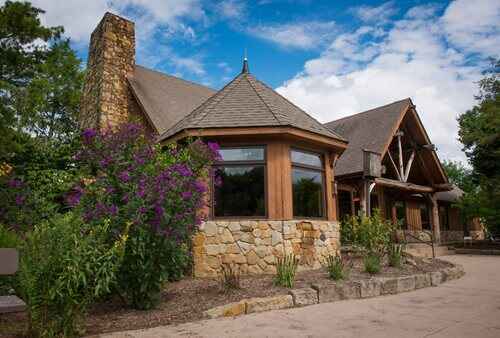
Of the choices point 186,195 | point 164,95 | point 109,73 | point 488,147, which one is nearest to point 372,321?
point 186,195

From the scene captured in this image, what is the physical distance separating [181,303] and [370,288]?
336cm

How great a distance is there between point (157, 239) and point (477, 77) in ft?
82.2

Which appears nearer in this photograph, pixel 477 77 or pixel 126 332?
pixel 126 332

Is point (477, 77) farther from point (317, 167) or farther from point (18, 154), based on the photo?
point (18, 154)

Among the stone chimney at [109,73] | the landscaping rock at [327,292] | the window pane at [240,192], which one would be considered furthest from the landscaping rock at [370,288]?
the stone chimney at [109,73]

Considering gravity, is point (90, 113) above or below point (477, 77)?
below

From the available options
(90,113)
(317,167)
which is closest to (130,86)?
(90,113)

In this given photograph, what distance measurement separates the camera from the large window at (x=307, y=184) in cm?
902

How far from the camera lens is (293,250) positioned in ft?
27.6

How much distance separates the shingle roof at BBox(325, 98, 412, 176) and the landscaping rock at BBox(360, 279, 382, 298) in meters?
6.61

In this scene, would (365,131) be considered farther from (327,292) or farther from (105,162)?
(105,162)

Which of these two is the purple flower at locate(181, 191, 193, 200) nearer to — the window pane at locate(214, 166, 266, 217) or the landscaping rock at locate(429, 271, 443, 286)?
the window pane at locate(214, 166, 266, 217)

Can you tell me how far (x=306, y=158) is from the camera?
948cm

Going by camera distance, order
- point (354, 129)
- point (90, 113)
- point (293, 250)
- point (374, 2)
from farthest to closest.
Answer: point (354, 129) → point (90, 113) → point (374, 2) → point (293, 250)
